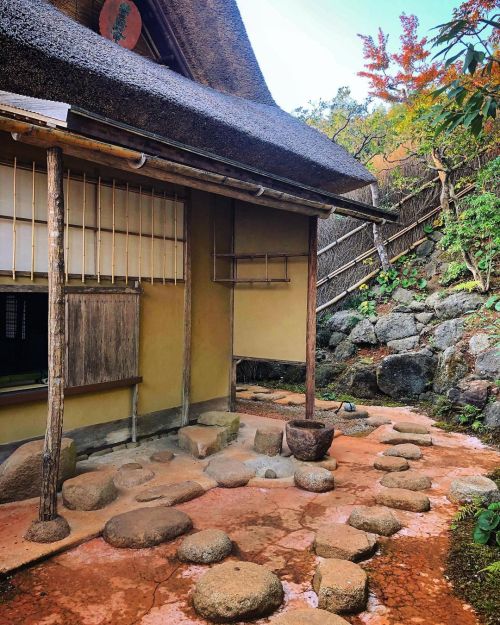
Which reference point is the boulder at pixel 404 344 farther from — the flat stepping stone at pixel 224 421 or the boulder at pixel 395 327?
the flat stepping stone at pixel 224 421

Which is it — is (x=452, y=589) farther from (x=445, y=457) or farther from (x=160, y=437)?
(x=160, y=437)

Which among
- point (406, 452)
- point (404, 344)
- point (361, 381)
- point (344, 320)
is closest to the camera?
point (406, 452)

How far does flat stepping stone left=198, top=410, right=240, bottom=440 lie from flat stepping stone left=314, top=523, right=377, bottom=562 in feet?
8.97

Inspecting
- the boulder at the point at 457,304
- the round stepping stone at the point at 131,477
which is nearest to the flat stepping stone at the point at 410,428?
the boulder at the point at 457,304

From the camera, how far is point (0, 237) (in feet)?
14.5

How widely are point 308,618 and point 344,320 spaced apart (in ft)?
28.9

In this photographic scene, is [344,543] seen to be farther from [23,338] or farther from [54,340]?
[23,338]

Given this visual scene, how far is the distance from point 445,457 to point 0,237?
17.9 feet

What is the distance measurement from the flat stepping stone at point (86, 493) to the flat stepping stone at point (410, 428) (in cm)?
421

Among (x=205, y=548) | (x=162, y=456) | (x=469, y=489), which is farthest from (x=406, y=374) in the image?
(x=205, y=548)

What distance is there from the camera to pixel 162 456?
531cm

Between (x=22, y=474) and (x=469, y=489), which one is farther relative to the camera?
(x=469, y=489)

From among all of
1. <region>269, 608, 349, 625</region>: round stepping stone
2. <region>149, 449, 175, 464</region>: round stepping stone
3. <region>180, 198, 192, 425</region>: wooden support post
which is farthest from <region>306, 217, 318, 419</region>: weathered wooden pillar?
<region>269, 608, 349, 625</region>: round stepping stone

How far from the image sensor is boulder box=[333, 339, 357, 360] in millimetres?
10109
